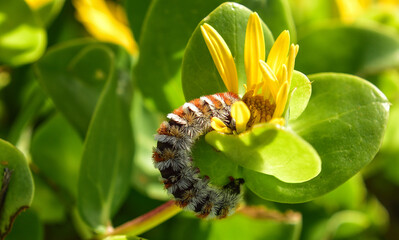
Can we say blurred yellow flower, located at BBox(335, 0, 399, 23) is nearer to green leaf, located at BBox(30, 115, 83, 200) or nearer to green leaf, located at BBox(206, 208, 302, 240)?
green leaf, located at BBox(206, 208, 302, 240)

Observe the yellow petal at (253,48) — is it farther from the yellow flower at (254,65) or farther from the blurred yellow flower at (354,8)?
the blurred yellow flower at (354,8)

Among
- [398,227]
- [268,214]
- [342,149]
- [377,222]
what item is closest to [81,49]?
[268,214]

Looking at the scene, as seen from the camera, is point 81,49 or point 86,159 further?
point 81,49

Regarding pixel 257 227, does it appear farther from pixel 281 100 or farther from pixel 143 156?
pixel 281 100

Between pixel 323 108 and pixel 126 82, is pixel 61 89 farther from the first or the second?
pixel 323 108

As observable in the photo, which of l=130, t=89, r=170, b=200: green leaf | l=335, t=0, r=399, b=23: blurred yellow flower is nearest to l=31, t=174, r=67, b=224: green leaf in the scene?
l=130, t=89, r=170, b=200: green leaf

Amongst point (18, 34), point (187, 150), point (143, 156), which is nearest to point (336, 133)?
point (187, 150)
